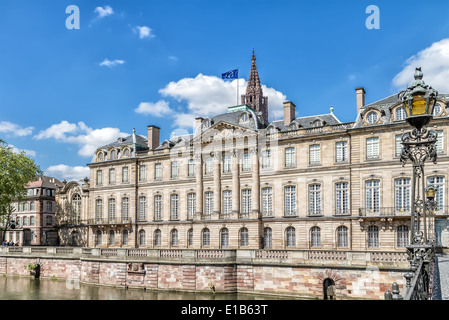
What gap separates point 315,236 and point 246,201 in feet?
23.9

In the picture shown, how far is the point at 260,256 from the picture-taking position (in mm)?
29984

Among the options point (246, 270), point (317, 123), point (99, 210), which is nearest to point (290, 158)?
point (317, 123)

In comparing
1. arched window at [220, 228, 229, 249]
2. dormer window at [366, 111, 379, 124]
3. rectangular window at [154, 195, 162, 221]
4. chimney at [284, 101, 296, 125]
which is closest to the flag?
chimney at [284, 101, 296, 125]

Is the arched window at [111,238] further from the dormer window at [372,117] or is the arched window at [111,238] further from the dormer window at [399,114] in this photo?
the dormer window at [399,114]

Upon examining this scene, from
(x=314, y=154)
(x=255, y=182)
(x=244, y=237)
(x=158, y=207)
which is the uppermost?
(x=314, y=154)

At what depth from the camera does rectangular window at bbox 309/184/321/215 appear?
131 ft

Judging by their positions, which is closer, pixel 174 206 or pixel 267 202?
pixel 267 202

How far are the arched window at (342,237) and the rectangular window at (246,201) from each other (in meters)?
8.56

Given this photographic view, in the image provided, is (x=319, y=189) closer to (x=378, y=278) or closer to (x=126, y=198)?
(x=378, y=278)

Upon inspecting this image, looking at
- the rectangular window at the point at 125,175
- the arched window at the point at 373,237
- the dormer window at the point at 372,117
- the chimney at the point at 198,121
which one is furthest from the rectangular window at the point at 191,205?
the dormer window at the point at 372,117

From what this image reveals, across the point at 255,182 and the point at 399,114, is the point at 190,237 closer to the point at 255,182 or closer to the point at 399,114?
the point at 255,182

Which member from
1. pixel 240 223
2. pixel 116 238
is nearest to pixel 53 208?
pixel 116 238
